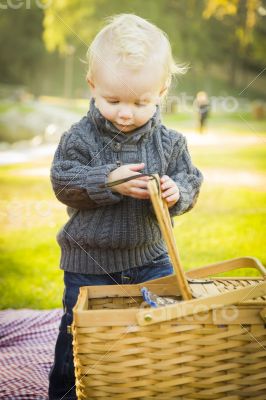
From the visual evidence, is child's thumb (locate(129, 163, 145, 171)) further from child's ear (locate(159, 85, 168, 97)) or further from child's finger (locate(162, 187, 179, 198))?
child's ear (locate(159, 85, 168, 97))

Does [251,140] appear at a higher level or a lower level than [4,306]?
higher

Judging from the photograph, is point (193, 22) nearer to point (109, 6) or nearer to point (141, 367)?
point (109, 6)

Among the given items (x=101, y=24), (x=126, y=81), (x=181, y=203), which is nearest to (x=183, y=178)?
(x=181, y=203)

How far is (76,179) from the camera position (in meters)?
1.52

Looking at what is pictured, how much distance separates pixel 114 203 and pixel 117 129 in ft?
0.64

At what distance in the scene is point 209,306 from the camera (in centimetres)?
124

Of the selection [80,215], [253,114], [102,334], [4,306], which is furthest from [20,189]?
[253,114]

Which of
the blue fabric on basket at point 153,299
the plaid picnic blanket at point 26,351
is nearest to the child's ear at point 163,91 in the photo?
the blue fabric on basket at point 153,299

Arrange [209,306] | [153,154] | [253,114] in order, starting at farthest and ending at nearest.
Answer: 1. [253,114]
2. [153,154]
3. [209,306]

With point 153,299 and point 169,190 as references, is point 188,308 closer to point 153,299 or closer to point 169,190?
point 153,299

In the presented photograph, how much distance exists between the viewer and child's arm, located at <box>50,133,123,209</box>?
1470mm

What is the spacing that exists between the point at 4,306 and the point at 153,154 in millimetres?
1341

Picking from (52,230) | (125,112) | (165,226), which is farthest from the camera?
(52,230)

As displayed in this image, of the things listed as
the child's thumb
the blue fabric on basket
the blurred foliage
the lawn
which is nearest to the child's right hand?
the child's thumb
